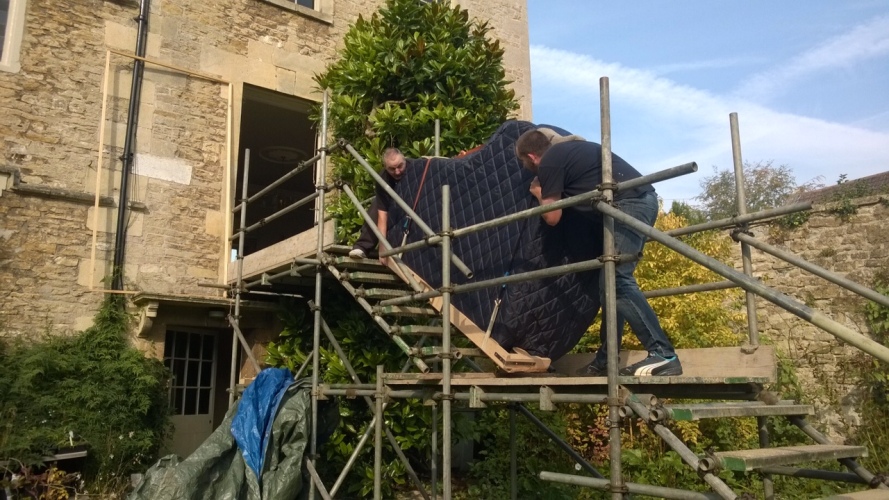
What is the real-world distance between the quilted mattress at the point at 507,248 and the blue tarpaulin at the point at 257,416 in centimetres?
154

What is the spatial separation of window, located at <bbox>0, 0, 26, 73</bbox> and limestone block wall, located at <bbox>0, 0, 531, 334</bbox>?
0.07 meters

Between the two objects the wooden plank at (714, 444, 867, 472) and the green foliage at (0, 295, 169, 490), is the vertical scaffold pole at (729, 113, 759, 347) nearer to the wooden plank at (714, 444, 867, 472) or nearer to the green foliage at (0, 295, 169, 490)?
the wooden plank at (714, 444, 867, 472)

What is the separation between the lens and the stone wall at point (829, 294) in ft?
31.3

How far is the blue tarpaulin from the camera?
18.6 feet

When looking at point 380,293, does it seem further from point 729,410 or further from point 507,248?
point 729,410

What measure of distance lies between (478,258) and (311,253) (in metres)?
1.64

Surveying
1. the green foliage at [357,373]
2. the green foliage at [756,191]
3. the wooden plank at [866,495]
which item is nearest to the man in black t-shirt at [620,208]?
the wooden plank at [866,495]

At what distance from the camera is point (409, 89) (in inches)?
310

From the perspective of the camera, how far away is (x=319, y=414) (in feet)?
20.6

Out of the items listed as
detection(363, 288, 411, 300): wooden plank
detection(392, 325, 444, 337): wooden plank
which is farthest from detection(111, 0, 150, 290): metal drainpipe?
detection(392, 325, 444, 337): wooden plank

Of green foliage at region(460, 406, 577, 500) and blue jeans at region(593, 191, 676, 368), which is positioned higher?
blue jeans at region(593, 191, 676, 368)

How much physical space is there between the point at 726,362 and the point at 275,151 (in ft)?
31.6

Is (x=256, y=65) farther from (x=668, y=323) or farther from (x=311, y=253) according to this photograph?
(x=668, y=323)


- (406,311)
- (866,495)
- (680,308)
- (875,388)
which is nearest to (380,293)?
(406,311)
